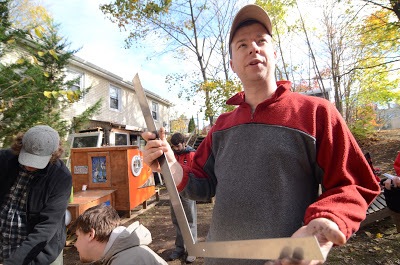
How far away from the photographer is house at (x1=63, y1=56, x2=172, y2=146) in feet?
43.9

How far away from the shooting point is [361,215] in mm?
924

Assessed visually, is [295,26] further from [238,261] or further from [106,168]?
[238,261]

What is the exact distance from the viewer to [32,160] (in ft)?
7.34

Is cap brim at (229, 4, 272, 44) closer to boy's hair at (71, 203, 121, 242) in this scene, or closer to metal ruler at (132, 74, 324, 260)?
metal ruler at (132, 74, 324, 260)

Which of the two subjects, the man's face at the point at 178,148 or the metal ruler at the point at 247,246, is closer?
the metal ruler at the point at 247,246

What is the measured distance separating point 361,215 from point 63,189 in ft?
7.78

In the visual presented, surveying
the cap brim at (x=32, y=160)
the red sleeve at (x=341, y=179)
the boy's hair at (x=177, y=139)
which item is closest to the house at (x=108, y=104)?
the boy's hair at (x=177, y=139)

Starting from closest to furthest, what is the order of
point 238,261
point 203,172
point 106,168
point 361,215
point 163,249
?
1. point 361,215
2. point 238,261
3. point 203,172
4. point 163,249
5. point 106,168

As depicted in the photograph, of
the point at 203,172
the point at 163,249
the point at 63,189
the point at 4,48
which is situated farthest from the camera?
the point at 4,48

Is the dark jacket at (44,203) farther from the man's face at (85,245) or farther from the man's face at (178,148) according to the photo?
the man's face at (178,148)

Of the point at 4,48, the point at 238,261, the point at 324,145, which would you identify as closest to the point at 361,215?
the point at 324,145

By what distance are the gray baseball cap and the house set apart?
934 cm

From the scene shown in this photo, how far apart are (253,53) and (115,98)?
672 inches

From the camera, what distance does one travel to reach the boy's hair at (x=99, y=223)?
2.22 m
